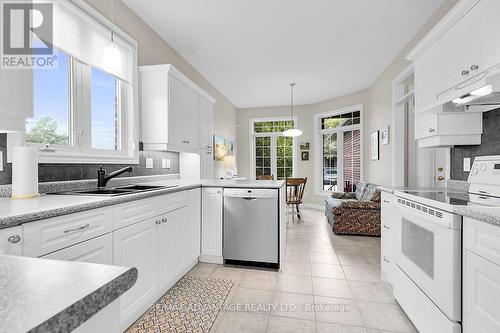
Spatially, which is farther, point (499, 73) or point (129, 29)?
point (129, 29)

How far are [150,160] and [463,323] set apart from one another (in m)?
2.98

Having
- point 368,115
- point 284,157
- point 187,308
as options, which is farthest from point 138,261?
point 284,157

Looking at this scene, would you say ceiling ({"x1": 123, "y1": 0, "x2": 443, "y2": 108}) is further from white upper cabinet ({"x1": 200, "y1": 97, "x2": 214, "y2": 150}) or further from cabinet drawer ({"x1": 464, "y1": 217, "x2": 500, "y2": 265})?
cabinet drawer ({"x1": 464, "y1": 217, "x2": 500, "y2": 265})

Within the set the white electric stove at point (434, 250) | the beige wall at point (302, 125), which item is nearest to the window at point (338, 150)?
the beige wall at point (302, 125)

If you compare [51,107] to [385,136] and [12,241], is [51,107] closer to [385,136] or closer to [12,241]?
[12,241]

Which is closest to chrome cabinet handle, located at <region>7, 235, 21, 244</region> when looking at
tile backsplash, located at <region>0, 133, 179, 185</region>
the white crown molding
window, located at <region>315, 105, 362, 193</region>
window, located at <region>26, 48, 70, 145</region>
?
tile backsplash, located at <region>0, 133, 179, 185</region>

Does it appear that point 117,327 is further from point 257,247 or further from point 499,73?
point 257,247

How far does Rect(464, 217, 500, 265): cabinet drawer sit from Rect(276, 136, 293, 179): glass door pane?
18.8 ft

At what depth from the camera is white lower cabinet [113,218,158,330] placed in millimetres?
1619

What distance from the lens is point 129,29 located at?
104 inches

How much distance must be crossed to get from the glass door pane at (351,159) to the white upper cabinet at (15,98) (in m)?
5.70

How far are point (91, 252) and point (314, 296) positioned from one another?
179 cm

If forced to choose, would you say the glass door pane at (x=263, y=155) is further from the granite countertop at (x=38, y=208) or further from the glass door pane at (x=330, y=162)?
the granite countertop at (x=38, y=208)

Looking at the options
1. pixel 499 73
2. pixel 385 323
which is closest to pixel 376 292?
pixel 385 323
